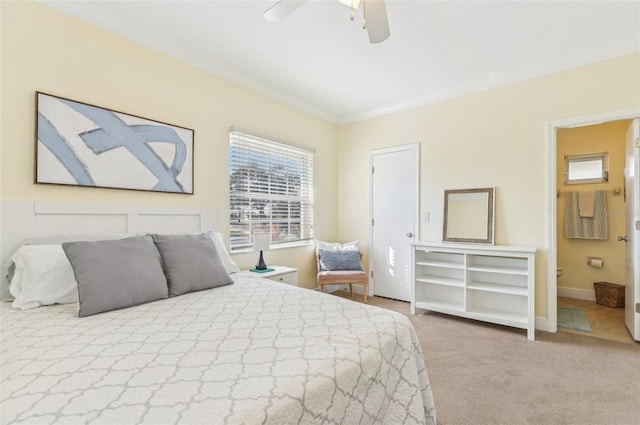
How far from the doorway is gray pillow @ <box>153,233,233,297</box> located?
3059 mm

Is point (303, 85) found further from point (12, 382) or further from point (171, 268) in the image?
point (12, 382)

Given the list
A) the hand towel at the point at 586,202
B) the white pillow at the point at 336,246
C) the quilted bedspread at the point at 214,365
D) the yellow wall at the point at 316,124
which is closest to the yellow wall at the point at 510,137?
the yellow wall at the point at 316,124

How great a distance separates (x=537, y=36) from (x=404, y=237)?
95.0 inches

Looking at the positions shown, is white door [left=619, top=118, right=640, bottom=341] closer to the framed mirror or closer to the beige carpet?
the beige carpet

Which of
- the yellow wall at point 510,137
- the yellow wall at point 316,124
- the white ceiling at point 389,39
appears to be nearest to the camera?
the yellow wall at point 316,124

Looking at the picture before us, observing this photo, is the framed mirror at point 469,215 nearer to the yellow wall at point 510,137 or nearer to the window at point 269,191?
the yellow wall at point 510,137

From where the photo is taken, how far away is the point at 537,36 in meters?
2.55

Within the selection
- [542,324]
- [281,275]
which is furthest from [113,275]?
[542,324]

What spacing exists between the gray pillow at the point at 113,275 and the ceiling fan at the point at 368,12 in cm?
163

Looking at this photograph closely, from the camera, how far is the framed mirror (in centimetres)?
335

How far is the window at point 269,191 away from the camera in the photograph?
3311 millimetres

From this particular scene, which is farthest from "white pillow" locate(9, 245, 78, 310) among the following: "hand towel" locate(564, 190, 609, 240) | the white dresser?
"hand towel" locate(564, 190, 609, 240)

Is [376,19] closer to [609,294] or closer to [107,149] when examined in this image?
[107,149]

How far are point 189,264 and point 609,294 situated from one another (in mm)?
4758
